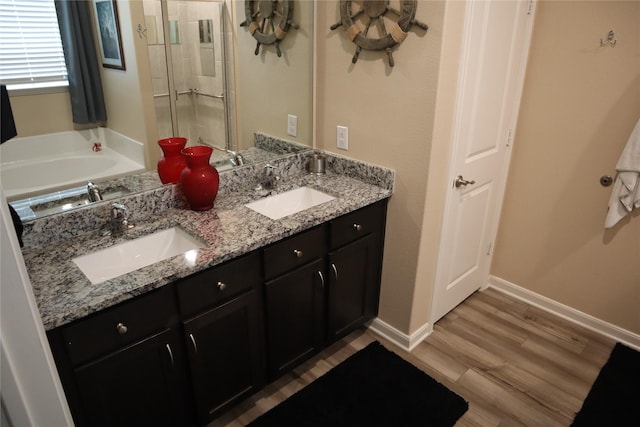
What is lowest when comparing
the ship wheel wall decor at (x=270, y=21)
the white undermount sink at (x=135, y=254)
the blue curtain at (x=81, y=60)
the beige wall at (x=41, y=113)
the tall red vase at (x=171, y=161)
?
the white undermount sink at (x=135, y=254)

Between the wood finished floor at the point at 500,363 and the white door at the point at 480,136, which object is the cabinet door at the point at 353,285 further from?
the white door at the point at 480,136

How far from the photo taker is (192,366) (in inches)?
62.6

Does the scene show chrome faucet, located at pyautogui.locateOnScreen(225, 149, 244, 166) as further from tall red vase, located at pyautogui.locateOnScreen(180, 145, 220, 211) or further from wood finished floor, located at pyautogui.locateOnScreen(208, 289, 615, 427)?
wood finished floor, located at pyautogui.locateOnScreen(208, 289, 615, 427)

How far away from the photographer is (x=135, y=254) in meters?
1.68

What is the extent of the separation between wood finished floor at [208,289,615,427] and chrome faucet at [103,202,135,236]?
0.97m

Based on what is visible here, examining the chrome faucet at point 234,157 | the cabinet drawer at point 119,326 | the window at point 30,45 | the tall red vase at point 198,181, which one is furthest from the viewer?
the chrome faucet at point 234,157

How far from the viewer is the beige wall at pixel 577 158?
7.01ft

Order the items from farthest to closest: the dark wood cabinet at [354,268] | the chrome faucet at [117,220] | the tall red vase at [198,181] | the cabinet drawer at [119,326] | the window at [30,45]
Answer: the dark wood cabinet at [354,268] < the tall red vase at [198,181] < the chrome faucet at [117,220] < the window at [30,45] < the cabinet drawer at [119,326]

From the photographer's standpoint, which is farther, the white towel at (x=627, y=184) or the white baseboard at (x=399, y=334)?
the white baseboard at (x=399, y=334)

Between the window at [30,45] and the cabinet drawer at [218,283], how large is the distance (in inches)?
35.7

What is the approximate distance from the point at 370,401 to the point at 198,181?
130 centimetres

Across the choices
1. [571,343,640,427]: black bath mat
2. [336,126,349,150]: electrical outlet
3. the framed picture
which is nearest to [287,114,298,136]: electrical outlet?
[336,126,349,150]: electrical outlet

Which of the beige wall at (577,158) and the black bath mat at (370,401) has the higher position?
the beige wall at (577,158)

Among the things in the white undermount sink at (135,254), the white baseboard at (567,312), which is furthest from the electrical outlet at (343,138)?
the white baseboard at (567,312)
